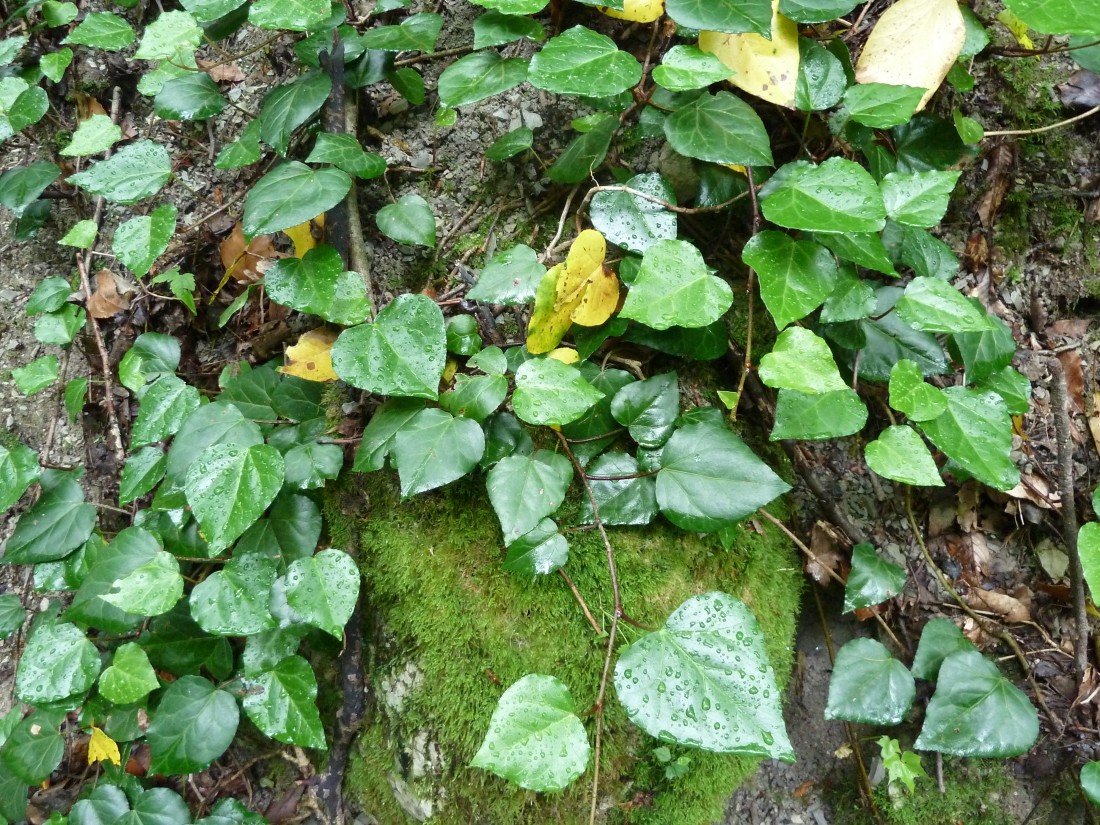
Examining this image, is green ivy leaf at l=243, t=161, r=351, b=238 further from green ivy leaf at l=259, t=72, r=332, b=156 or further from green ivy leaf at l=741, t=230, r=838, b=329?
green ivy leaf at l=741, t=230, r=838, b=329

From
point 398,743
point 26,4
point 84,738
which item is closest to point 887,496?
point 398,743

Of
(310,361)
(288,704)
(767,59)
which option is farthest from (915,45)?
(288,704)

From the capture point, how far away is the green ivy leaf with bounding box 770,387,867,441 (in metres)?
1.21

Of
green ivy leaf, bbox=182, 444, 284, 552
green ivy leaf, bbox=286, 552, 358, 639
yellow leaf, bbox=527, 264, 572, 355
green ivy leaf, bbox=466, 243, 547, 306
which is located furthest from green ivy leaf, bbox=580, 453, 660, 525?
green ivy leaf, bbox=182, 444, 284, 552

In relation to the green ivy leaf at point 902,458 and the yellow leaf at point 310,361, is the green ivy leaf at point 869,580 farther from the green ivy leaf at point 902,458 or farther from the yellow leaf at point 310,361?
the yellow leaf at point 310,361

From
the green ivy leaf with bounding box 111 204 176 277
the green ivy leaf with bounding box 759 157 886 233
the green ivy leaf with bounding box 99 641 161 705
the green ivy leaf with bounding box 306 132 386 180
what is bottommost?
the green ivy leaf with bounding box 99 641 161 705

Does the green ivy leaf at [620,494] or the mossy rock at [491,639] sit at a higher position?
the green ivy leaf at [620,494]

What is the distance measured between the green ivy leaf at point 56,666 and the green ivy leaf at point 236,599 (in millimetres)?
463

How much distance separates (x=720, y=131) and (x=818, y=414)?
62 cm

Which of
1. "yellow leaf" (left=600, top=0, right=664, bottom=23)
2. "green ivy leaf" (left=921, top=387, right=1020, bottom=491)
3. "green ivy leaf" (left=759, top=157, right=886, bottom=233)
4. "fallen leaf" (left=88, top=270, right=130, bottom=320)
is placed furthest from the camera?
"fallen leaf" (left=88, top=270, right=130, bottom=320)

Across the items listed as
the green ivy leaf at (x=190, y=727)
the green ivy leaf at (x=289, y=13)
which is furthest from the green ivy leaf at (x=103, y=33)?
the green ivy leaf at (x=190, y=727)

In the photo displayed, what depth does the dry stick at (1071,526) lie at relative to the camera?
142 centimetres

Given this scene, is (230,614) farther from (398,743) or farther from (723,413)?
(723,413)

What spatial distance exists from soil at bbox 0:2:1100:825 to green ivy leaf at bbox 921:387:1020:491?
1.06ft
